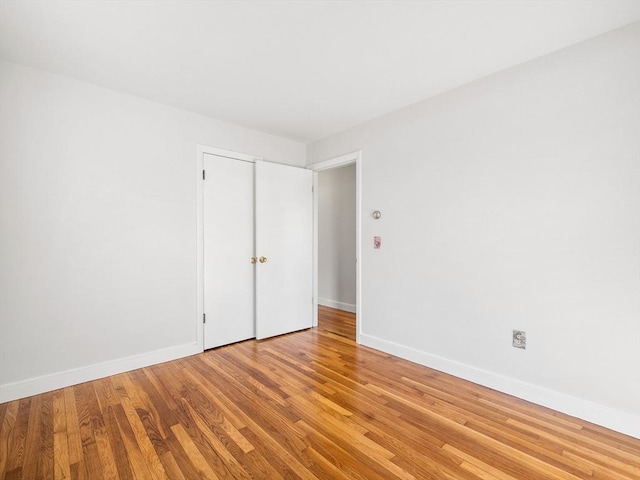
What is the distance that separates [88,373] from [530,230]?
3.70 metres

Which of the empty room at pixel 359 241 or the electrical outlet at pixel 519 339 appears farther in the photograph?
the electrical outlet at pixel 519 339

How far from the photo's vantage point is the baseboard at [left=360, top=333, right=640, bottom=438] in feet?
6.12

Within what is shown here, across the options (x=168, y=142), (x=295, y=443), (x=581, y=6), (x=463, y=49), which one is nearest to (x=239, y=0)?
(x=463, y=49)

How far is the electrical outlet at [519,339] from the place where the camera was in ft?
7.39

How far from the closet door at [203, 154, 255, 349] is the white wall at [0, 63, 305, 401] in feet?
0.59

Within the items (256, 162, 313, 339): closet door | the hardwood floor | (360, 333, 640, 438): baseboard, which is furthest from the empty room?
the hardwood floor

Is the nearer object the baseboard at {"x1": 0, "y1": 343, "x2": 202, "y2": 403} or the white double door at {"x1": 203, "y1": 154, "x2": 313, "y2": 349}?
the baseboard at {"x1": 0, "y1": 343, "x2": 202, "y2": 403}

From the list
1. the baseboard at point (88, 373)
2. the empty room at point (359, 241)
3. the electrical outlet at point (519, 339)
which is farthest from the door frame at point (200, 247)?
the electrical outlet at point (519, 339)

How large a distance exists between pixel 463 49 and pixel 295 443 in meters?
2.76

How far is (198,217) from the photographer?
316 centimetres

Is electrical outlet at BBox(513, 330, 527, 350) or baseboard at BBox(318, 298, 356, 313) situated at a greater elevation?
electrical outlet at BBox(513, 330, 527, 350)

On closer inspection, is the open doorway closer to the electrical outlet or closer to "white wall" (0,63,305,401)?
"white wall" (0,63,305,401)

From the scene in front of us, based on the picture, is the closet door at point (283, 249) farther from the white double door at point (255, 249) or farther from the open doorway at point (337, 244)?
the open doorway at point (337, 244)

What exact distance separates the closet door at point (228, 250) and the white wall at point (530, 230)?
1.62 metres
